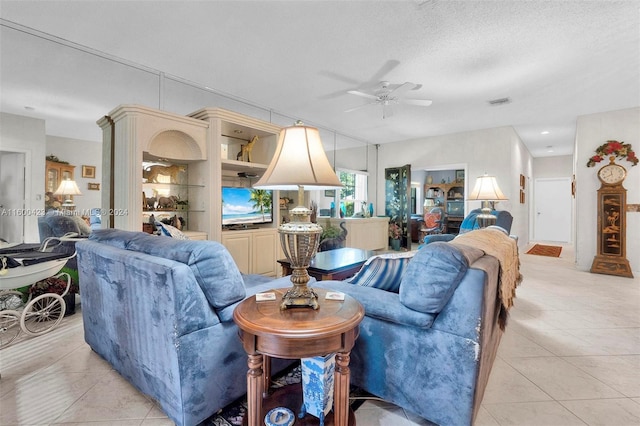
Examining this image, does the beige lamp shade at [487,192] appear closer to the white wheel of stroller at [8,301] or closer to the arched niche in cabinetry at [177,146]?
the arched niche in cabinetry at [177,146]

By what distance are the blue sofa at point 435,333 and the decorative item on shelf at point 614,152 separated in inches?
193

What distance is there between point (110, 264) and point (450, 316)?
176cm

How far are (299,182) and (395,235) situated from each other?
5.92 metres

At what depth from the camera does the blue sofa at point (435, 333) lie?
47.7 inches

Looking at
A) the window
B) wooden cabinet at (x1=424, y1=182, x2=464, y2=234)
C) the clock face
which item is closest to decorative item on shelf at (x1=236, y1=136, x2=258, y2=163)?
the window

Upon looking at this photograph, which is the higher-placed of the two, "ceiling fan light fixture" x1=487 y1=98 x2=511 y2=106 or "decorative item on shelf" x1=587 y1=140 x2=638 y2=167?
"ceiling fan light fixture" x1=487 y1=98 x2=511 y2=106

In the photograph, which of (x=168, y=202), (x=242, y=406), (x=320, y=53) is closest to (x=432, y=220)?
(x=320, y=53)

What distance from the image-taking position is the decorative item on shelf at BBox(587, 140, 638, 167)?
14.4 feet

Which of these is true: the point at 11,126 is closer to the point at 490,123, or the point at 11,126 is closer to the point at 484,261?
the point at 484,261

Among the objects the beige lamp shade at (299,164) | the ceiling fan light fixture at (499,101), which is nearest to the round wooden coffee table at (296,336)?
the beige lamp shade at (299,164)


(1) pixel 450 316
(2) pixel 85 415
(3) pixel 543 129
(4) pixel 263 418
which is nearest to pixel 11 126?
(2) pixel 85 415

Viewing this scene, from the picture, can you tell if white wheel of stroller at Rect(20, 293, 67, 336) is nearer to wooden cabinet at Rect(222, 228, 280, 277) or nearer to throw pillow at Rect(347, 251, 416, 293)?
wooden cabinet at Rect(222, 228, 280, 277)

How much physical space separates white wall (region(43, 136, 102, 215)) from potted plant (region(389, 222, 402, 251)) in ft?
18.7

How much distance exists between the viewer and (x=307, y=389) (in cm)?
128
